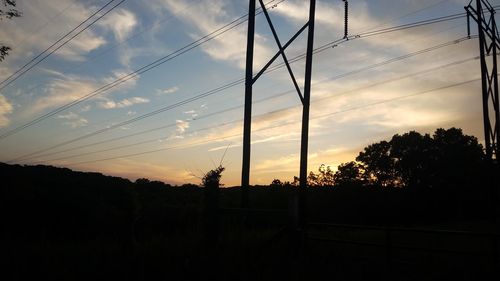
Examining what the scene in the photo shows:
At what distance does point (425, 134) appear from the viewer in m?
72.7

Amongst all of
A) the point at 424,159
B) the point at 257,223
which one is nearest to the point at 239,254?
the point at 257,223

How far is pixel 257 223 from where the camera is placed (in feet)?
49.1

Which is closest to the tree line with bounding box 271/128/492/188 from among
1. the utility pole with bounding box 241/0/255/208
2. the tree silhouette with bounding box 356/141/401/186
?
the tree silhouette with bounding box 356/141/401/186

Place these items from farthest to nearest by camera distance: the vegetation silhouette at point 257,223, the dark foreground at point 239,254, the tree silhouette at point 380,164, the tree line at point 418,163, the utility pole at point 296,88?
the tree silhouette at point 380,164
the tree line at point 418,163
the utility pole at point 296,88
the vegetation silhouette at point 257,223
the dark foreground at point 239,254

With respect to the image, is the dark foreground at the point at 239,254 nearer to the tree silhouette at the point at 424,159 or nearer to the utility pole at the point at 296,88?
the utility pole at the point at 296,88

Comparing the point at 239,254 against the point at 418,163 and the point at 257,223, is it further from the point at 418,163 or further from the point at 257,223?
the point at 418,163

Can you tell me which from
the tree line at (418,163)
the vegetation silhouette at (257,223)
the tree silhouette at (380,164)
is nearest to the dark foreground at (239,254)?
the vegetation silhouette at (257,223)

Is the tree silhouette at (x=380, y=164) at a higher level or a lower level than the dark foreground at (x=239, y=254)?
higher

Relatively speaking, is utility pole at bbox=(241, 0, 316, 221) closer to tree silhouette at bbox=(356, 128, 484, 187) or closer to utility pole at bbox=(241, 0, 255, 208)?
utility pole at bbox=(241, 0, 255, 208)

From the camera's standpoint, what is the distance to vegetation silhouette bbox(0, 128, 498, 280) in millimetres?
9461

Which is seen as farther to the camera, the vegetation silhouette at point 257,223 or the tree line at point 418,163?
the tree line at point 418,163

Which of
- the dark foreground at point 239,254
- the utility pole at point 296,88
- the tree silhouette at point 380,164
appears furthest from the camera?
the tree silhouette at point 380,164

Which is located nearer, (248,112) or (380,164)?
(248,112)

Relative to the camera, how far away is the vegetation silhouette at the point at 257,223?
31.0ft
